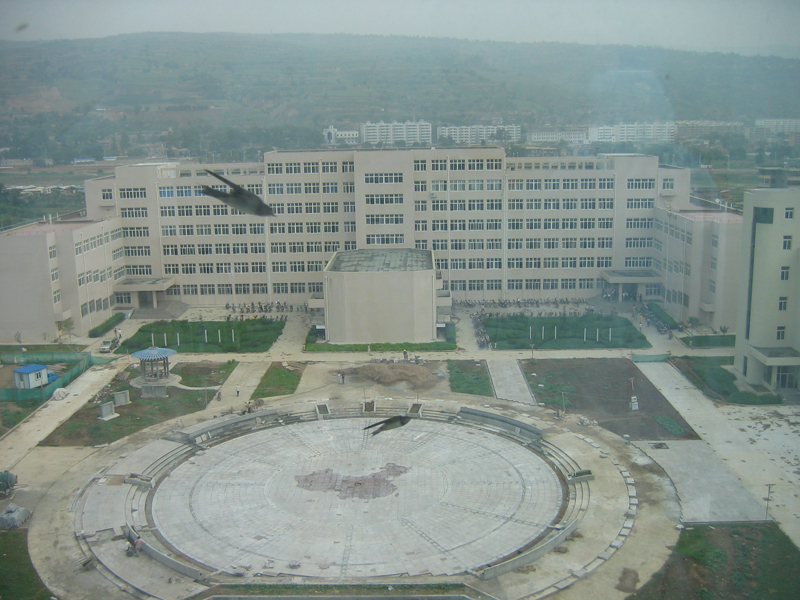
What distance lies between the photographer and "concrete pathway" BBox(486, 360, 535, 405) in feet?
63.4

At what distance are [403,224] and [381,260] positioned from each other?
279 cm

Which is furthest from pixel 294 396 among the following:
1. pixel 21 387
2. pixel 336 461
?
pixel 21 387

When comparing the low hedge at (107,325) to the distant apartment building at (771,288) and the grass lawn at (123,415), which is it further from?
the distant apartment building at (771,288)

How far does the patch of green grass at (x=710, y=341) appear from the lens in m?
22.7

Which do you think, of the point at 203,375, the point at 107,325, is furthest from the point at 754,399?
the point at 107,325

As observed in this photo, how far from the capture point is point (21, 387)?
20.0m

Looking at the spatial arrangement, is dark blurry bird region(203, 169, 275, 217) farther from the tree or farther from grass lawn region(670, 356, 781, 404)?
the tree

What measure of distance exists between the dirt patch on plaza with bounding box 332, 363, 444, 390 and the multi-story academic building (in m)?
7.67

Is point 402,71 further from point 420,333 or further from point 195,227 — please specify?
point 420,333

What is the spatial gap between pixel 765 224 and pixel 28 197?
32336 mm

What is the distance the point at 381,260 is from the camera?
25.8m

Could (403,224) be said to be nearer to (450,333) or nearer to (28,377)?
(450,333)

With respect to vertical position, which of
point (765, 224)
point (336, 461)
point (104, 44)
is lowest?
point (336, 461)

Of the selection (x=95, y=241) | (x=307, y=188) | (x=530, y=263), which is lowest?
(x=530, y=263)
